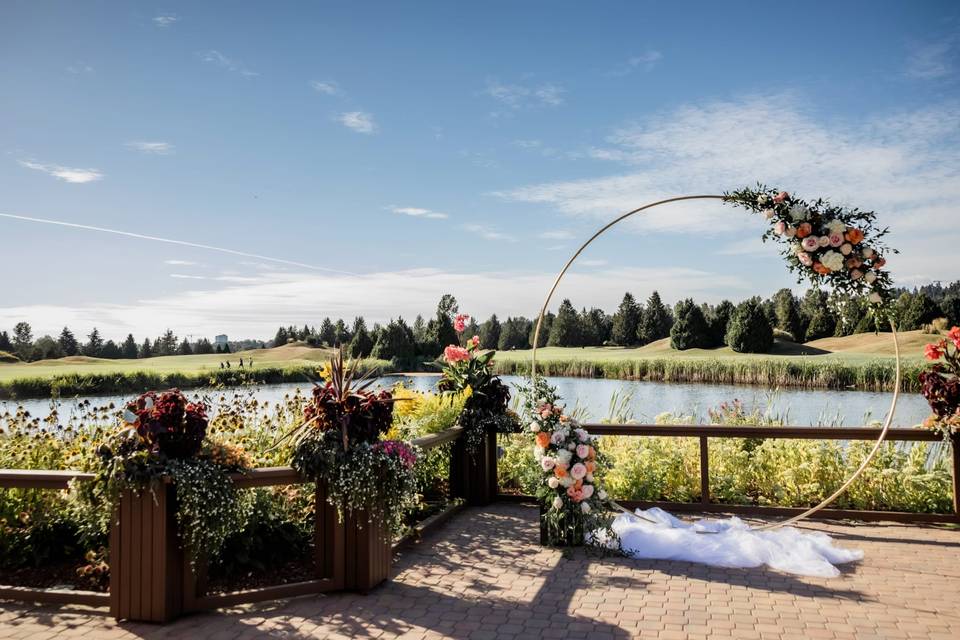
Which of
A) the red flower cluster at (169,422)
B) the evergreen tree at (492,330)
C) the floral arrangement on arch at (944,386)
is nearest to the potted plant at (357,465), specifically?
the red flower cluster at (169,422)

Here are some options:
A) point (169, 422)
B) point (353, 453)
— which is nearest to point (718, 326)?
point (353, 453)

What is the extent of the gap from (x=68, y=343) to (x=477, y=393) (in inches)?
1238

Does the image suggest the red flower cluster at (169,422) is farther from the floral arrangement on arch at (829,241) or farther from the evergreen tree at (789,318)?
the evergreen tree at (789,318)

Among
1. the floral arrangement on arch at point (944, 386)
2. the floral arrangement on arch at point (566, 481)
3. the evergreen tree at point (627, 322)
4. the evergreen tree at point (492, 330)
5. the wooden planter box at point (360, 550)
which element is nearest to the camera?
the wooden planter box at point (360, 550)

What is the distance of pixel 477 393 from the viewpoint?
7.68 meters

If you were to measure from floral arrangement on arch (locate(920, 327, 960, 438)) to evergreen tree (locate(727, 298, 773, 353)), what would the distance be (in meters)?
33.9

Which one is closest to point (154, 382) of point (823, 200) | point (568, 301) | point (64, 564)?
point (64, 564)

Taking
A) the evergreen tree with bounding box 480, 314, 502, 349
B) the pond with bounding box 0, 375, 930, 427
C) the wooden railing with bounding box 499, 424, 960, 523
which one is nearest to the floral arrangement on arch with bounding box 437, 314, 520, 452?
the wooden railing with bounding box 499, 424, 960, 523

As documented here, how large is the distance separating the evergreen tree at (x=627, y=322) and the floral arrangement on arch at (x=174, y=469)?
1952 inches

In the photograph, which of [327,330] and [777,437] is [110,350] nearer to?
[327,330]

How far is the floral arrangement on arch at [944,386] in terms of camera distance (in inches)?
259

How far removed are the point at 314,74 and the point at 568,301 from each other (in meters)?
48.0

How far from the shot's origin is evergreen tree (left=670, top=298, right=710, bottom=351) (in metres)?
43.3

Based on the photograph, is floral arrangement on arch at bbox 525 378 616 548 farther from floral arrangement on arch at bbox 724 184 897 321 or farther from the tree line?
the tree line
